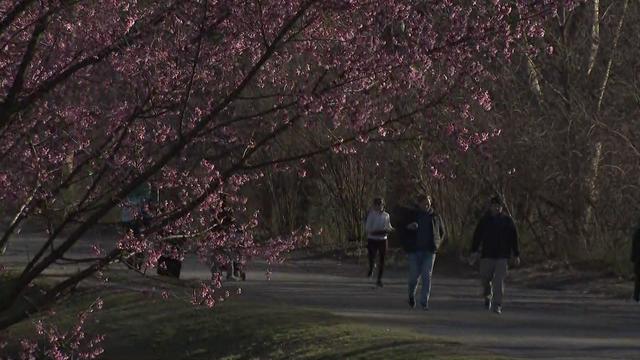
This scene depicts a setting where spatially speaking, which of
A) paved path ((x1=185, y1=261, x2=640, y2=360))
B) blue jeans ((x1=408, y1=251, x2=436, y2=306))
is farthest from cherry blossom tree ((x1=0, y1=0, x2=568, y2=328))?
blue jeans ((x1=408, y1=251, x2=436, y2=306))

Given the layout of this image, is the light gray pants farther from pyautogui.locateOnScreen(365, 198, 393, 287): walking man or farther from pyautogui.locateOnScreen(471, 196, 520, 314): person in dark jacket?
pyautogui.locateOnScreen(365, 198, 393, 287): walking man

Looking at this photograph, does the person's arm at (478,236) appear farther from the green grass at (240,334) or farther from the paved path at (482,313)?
the green grass at (240,334)

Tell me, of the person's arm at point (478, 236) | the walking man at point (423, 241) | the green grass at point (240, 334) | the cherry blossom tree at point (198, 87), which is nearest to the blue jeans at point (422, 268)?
the walking man at point (423, 241)

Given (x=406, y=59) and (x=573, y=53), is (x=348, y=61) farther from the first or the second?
(x=573, y=53)

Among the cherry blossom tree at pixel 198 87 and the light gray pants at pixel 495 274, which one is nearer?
the cherry blossom tree at pixel 198 87

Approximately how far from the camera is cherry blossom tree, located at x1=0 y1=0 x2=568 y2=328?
8562 millimetres

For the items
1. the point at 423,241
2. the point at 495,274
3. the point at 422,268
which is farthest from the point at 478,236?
the point at 422,268

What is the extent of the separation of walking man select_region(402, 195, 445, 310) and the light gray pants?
2.49ft

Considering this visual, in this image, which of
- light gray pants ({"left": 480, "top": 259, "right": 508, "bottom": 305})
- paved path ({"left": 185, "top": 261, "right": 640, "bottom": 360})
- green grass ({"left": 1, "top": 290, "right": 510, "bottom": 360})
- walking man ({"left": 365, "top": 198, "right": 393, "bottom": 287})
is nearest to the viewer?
green grass ({"left": 1, "top": 290, "right": 510, "bottom": 360})

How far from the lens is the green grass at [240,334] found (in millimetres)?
18703

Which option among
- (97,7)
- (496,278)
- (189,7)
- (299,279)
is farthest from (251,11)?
(299,279)

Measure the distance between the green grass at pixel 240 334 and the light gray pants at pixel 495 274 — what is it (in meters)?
2.27

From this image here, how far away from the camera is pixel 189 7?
28.6ft

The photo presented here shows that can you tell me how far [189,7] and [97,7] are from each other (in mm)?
1368
